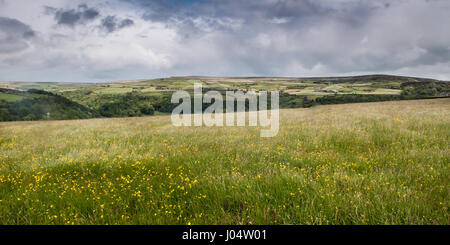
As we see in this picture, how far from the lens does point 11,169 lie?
19.3ft

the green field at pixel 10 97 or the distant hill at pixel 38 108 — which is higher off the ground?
the green field at pixel 10 97

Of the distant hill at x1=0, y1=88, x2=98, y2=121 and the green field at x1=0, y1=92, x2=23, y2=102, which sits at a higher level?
the green field at x1=0, y1=92, x2=23, y2=102

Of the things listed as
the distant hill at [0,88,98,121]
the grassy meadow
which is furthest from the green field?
the grassy meadow

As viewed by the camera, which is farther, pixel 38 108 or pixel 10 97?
pixel 10 97

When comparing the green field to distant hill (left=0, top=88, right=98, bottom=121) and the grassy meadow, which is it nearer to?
distant hill (left=0, top=88, right=98, bottom=121)

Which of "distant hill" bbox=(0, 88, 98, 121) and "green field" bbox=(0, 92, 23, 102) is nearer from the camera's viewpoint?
"distant hill" bbox=(0, 88, 98, 121)

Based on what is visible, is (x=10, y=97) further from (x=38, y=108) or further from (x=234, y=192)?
(x=234, y=192)

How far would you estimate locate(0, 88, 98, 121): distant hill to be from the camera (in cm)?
7550

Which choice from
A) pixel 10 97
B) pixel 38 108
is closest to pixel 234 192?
pixel 38 108

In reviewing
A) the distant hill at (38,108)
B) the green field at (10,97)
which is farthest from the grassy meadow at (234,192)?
the green field at (10,97)

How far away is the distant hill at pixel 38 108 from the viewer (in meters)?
75.5

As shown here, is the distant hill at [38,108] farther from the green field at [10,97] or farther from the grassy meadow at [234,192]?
the grassy meadow at [234,192]

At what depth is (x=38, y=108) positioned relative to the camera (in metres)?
85.4
